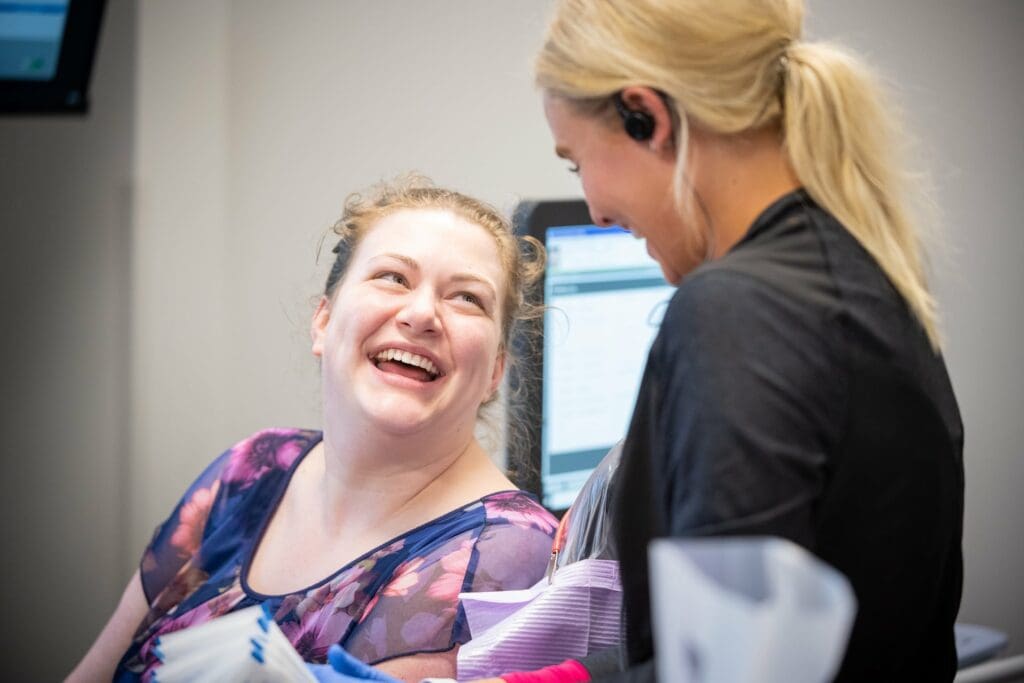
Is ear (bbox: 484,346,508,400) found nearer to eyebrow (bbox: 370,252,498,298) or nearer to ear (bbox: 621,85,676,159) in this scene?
eyebrow (bbox: 370,252,498,298)

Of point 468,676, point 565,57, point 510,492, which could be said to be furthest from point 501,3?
point 468,676

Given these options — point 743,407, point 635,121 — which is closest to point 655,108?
point 635,121

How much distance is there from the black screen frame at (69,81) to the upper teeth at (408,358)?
65cm

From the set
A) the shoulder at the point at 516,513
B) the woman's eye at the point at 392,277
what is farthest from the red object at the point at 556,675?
the woman's eye at the point at 392,277

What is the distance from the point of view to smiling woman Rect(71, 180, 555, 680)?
1222 mm

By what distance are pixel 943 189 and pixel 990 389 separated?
49 cm

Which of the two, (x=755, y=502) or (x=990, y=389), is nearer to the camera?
(x=755, y=502)

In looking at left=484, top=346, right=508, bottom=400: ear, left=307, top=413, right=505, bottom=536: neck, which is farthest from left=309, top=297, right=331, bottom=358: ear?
left=484, top=346, right=508, bottom=400: ear

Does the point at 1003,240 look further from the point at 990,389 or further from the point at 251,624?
the point at 251,624

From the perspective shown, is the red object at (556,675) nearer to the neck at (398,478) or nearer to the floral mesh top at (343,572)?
the floral mesh top at (343,572)

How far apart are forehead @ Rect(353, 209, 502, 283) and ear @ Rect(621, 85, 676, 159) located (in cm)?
51

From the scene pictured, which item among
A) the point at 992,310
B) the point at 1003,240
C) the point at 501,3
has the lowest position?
the point at 992,310

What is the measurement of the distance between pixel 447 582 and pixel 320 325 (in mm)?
415

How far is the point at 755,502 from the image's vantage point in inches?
28.0
